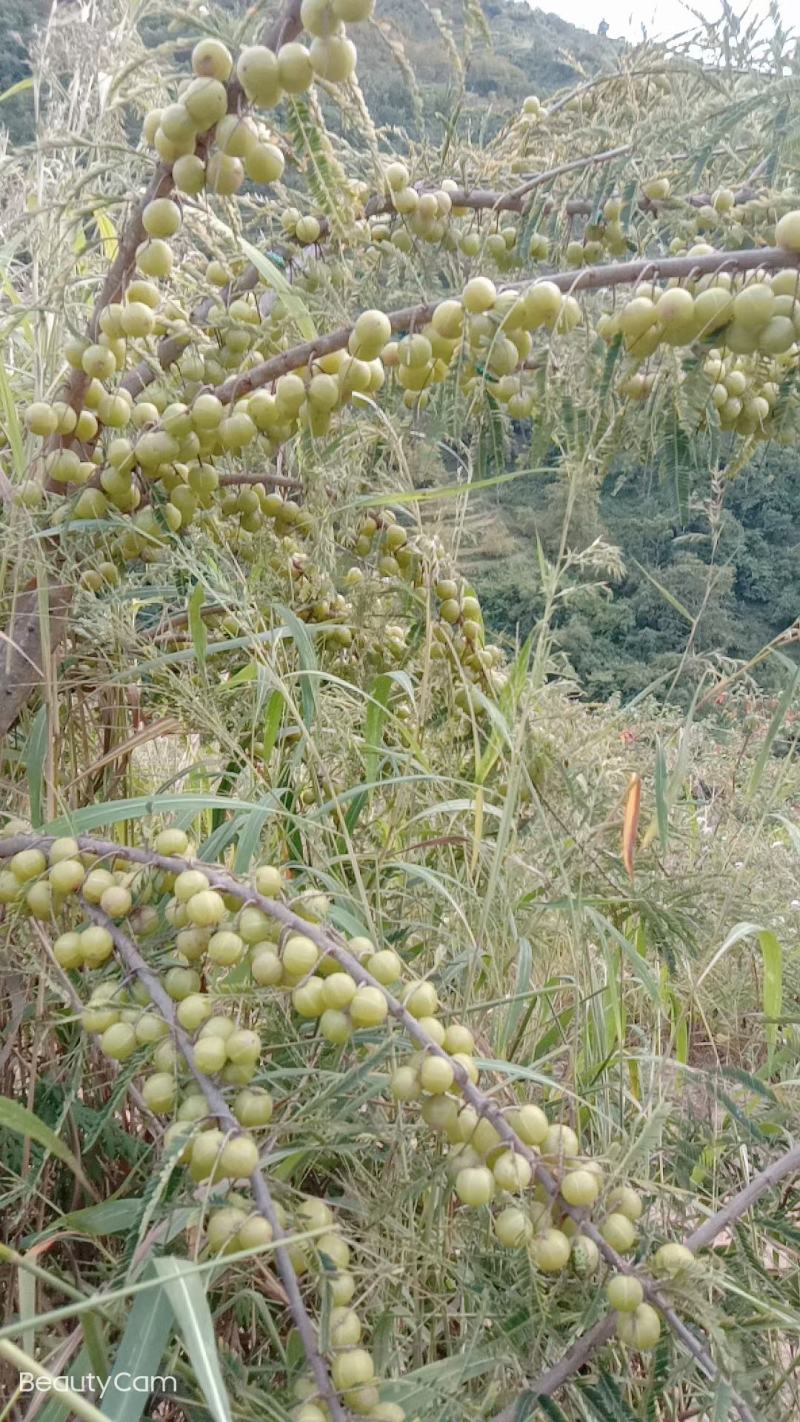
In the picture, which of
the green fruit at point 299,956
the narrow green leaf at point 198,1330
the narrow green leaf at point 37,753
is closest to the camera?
the narrow green leaf at point 198,1330

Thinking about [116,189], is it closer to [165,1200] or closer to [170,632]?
[170,632]

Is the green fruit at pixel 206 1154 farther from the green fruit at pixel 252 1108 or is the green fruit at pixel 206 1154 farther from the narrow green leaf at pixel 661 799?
the narrow green leaf at pixel 661 799

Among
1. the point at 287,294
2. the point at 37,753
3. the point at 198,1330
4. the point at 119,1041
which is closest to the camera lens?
the point at 198,1330

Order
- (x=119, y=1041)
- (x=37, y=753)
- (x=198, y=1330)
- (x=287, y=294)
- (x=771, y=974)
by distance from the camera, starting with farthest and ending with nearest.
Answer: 1. (x=771, y=974)
2. (x=37, y=753)
3. (x=287, y=294)
4. (x=119, y=1041)
5. (x=198, y=1330)

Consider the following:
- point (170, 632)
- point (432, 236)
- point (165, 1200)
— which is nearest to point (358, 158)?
point (432, 236)

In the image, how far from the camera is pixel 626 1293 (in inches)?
15.5

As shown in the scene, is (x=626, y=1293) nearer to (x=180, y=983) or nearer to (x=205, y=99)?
(x=180, y=983)

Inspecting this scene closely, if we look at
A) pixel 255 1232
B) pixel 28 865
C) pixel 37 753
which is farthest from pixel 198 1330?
pixel 37 753

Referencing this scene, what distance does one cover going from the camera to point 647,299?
44 centimetres

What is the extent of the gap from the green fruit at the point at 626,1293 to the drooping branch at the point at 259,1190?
0.12 m

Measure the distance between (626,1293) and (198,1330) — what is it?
183 millimetres

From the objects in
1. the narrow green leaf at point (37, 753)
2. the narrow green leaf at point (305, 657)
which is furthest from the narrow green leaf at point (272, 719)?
the narrow green leaf at point (37, 753)

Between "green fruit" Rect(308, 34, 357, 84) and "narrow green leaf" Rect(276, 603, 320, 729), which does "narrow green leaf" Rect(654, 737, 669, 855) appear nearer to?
"narrow green leaf" Rect(276, 603, 320, 729)

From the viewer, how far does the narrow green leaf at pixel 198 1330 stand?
335 mm
